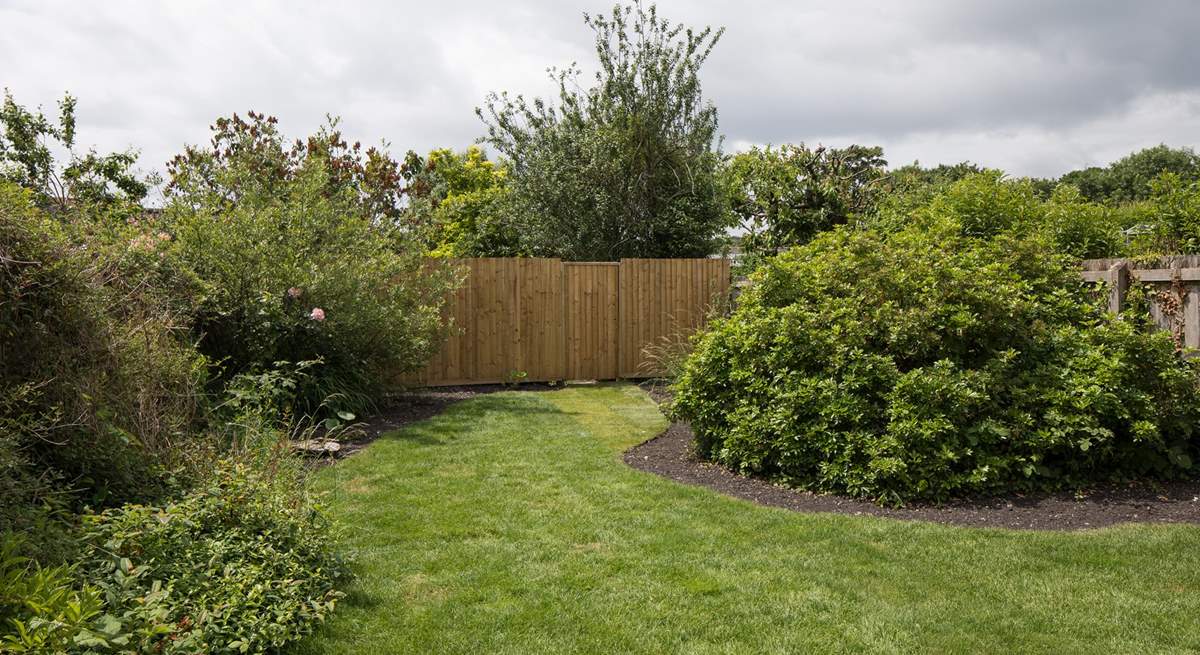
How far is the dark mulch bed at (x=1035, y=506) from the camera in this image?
480cm

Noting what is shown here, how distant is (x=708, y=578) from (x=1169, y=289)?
4.32 metres

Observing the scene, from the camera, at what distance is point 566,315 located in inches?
452

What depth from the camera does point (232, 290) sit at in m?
7.51

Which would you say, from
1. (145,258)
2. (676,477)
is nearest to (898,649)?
(676,477)

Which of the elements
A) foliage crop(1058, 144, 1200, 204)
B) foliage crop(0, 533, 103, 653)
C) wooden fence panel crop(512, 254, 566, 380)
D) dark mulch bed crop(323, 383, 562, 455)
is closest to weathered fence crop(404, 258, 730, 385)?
wooden fence panel crop(512, 254, 566, 380)

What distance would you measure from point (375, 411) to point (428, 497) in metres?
3.43

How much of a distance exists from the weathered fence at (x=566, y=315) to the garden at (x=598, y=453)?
34.6 inches

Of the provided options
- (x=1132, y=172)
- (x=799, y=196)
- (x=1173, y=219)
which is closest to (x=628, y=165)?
(x=799, y=196)

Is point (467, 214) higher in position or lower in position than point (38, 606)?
higher

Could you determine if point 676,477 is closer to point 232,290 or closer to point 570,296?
point 232,290

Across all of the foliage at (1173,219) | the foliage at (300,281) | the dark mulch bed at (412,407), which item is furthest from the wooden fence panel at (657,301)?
the foliage at (1173,219)

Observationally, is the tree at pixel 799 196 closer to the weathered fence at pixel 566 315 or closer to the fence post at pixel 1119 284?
the weathered fence at pixel 566 315

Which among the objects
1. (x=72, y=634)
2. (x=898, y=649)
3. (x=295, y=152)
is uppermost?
(x=295, y=152)

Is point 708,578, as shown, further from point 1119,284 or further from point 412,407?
point 412,407
